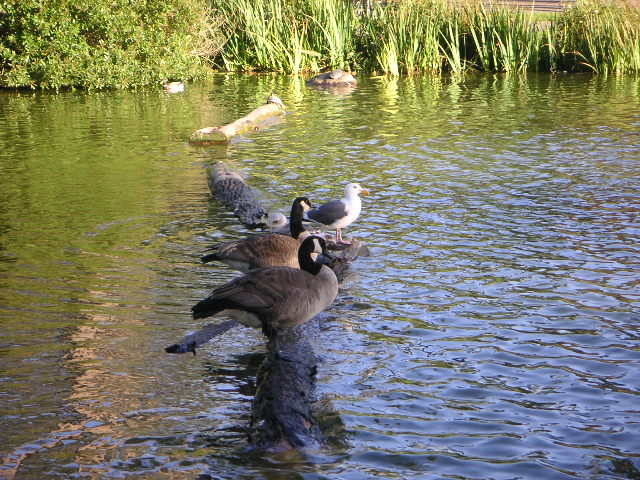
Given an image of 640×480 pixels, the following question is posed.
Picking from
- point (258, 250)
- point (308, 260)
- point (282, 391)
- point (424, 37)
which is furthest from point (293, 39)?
point (282, 391)

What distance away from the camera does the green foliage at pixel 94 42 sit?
24.0m

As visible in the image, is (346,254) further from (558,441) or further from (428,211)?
(558,441)

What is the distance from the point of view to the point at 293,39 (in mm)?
29922

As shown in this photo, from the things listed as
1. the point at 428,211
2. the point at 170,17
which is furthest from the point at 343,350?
the point at 170,17

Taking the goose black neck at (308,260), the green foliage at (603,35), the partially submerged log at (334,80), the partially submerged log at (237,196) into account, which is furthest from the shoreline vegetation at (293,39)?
the goose black neck at (308,260)

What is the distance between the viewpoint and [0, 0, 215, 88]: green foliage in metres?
24.0

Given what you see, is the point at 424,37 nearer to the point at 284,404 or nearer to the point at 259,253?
the point at 259,253

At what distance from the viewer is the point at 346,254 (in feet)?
Result: 34.1

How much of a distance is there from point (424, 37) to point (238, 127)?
11.9 m

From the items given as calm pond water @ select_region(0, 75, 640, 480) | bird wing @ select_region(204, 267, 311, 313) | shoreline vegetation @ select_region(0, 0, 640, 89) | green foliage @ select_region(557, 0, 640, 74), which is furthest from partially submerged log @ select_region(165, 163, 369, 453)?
green foliage @ select_region(557, 0, 640, 74)

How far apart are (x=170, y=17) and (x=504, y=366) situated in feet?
72.2

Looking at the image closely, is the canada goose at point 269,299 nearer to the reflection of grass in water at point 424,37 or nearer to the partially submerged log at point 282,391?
the partially submerged log at point 282,391

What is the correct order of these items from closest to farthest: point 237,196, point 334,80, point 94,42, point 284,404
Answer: point 284,404 < point 237,196 < point 94,42 < point 334,80

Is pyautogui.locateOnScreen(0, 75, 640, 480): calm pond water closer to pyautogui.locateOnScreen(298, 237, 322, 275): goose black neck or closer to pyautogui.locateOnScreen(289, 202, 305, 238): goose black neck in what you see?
pyautogui.locateOnScreen(298, 237, 322, 275): goose black neck
